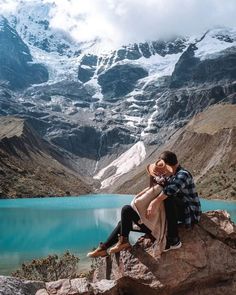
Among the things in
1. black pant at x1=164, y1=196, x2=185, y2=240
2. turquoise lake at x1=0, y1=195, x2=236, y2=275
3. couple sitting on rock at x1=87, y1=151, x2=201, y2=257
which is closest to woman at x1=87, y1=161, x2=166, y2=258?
couple sitting on rock at x1=87, y1=151, x2=201, y2=257

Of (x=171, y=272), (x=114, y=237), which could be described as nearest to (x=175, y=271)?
(x=171, y=272)

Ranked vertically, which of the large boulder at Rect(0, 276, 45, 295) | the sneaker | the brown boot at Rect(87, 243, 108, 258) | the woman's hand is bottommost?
the large boulder at Rect(0, 276, 45, 295)

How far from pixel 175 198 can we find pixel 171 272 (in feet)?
5.65

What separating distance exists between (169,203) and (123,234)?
1.41 meters

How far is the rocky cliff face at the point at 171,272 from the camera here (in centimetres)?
1274

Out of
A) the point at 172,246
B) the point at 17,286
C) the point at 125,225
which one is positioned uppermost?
the point at 125,225

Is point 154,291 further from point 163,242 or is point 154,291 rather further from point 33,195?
point 33,195

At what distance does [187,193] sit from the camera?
44.2 feet

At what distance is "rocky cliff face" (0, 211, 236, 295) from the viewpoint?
41.8ft

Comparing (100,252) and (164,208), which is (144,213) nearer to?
(164,208)

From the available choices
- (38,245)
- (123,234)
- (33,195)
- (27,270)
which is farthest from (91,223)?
(33,195)

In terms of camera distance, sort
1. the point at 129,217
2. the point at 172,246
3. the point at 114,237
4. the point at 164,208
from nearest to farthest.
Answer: the point at 172,246
the point at 164,208
the point at 129,217
the point at 114,237

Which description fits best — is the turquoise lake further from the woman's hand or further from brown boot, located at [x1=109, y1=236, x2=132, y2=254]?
the woman's hand

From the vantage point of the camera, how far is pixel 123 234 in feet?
44.5
